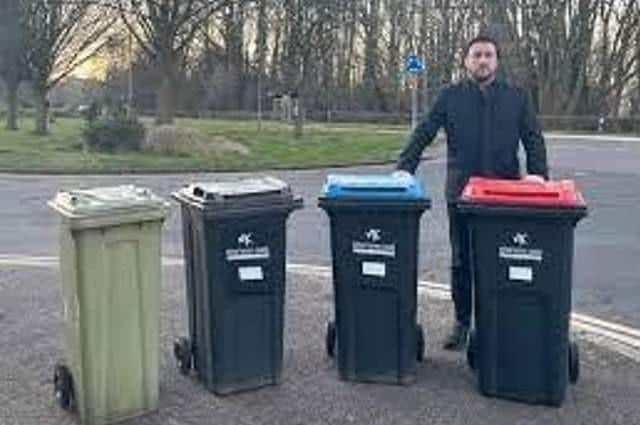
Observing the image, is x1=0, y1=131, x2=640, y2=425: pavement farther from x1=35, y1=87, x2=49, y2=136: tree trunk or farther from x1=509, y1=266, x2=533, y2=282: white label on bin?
x1=35, y1=87, x2=49, y2=136: tree trunk

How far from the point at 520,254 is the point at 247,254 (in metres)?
1.40

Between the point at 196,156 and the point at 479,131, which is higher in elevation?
the point at 479,131

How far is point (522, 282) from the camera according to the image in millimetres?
5559

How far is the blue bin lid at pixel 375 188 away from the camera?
570 centimetres

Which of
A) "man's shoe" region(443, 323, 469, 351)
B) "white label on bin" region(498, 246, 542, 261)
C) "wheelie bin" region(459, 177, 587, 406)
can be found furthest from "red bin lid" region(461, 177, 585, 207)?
"man's shoe" region(443, 323, 469, 351)

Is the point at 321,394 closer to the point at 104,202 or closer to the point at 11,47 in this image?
the point at 104,202

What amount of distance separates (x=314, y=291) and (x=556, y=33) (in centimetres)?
3990

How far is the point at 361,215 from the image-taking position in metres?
5.74

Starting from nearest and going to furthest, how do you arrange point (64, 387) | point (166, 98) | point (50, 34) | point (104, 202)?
point (104, 202), point (64, 387), point (166, 98), point (50, 34)

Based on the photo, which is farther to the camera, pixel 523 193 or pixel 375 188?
pixel 375 188

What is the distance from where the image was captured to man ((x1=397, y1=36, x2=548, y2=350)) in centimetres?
618

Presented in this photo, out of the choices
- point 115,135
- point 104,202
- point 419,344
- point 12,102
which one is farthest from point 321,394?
point 12,102

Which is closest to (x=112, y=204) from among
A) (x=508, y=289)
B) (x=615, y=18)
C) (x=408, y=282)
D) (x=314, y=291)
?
(x=408, y=282)

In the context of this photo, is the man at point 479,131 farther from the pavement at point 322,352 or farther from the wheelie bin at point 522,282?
the pavement at point 322,352
